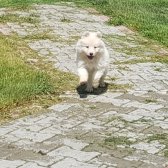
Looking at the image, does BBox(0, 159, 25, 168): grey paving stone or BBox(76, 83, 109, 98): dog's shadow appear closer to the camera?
BBox(0, 159, 25, 168): grey paving stone

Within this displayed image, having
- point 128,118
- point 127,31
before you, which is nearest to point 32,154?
point 128,118

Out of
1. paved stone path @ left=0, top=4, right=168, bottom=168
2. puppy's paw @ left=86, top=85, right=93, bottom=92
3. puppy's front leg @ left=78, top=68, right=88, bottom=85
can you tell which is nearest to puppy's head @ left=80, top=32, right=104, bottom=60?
puppy's front leg @ left=78, top=68, right=88, bottom=85

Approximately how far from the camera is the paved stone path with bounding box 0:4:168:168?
6008 mm

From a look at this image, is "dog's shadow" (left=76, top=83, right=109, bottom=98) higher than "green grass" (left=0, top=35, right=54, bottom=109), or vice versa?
"green grass" (left=0, top=35, right=54, bottom=109)

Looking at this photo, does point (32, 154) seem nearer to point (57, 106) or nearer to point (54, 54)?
point (57, 106)

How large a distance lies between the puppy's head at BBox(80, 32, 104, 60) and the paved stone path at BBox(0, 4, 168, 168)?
69cm

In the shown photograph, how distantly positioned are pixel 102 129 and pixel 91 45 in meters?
1.75

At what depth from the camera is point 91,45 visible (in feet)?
27.2

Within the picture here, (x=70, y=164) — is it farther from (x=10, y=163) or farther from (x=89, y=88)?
(x=89, y=88)

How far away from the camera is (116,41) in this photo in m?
12.9

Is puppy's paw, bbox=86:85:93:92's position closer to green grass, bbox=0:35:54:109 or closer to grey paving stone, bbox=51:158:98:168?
green grass, bbox=0:35:54:109

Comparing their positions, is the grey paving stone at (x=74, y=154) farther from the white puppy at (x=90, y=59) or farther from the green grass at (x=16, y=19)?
the green grass at (x=16, y=19)

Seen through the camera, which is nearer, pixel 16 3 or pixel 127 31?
pixel 127 31

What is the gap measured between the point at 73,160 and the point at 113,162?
17.2 inches
